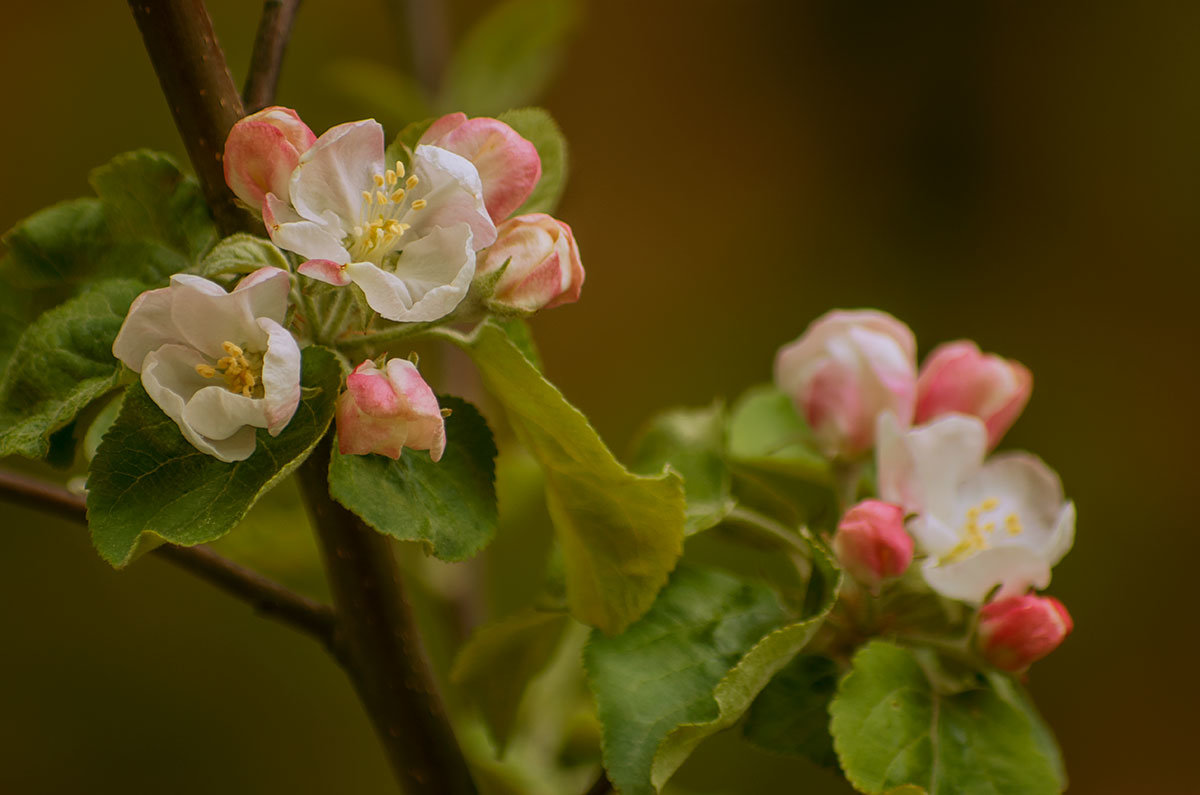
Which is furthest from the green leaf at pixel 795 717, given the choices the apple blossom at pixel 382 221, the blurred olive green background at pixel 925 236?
the blurred olive green background at pixel 925 236

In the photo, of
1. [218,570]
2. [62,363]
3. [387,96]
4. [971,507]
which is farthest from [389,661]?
[387,96]

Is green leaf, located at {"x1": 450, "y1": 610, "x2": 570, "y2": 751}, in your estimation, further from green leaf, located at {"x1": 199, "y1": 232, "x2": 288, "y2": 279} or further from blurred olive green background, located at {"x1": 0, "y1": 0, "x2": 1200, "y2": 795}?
blurred olive green background, located at {"x1": 0, "y1": 0, "x2": 1200, "y2": 795}

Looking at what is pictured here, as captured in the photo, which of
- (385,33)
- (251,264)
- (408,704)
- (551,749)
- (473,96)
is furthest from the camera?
(385,33)

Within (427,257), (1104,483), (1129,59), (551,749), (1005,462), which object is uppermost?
(427,257)

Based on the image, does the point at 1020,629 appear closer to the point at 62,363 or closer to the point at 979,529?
the point at 979,529

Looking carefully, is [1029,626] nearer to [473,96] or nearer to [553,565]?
[553,565]

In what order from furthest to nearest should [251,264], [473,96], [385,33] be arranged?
[385,33]
[473,96]
[251,264]

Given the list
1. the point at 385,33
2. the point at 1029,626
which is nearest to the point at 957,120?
the point at 385,33
